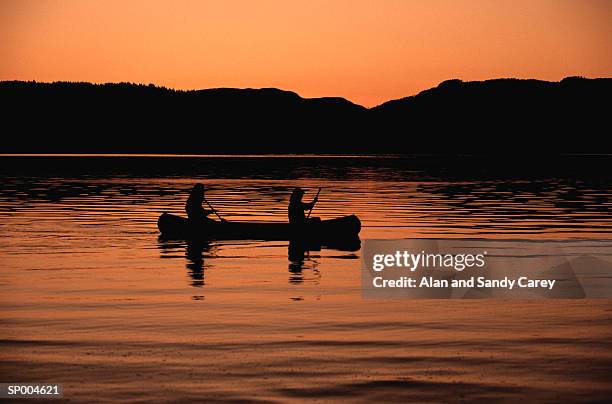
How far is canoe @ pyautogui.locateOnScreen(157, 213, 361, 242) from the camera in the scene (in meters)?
34.7

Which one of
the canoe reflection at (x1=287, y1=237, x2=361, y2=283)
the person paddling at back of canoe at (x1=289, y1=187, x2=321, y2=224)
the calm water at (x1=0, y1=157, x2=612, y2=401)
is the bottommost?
the canoe reflection at (x1=287, y1=237, x2=361, y2=283)

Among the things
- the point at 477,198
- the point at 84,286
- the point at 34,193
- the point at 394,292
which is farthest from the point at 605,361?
the point at 34,193

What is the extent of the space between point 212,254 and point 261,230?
134 inches

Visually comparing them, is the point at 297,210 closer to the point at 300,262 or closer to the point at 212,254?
the point at 212,254

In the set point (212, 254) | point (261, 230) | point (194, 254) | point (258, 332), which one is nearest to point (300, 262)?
point (212, 254)

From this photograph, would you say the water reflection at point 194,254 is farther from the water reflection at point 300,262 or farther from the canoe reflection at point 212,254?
the water reflection at point 300,262

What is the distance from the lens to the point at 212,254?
32844mm

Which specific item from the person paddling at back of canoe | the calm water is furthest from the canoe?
the calm water

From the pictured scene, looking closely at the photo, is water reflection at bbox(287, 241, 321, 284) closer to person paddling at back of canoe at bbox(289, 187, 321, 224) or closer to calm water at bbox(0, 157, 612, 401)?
calm water at bbox(0, 157, 612, 401)

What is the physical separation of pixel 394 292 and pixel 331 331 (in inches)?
214

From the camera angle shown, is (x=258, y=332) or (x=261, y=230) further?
(x=261, y=230)

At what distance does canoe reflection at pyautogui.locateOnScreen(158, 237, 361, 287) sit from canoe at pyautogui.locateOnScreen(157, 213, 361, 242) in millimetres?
254

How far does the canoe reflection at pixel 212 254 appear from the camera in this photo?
27667mm

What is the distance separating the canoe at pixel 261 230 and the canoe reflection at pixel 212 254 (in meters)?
0.25
